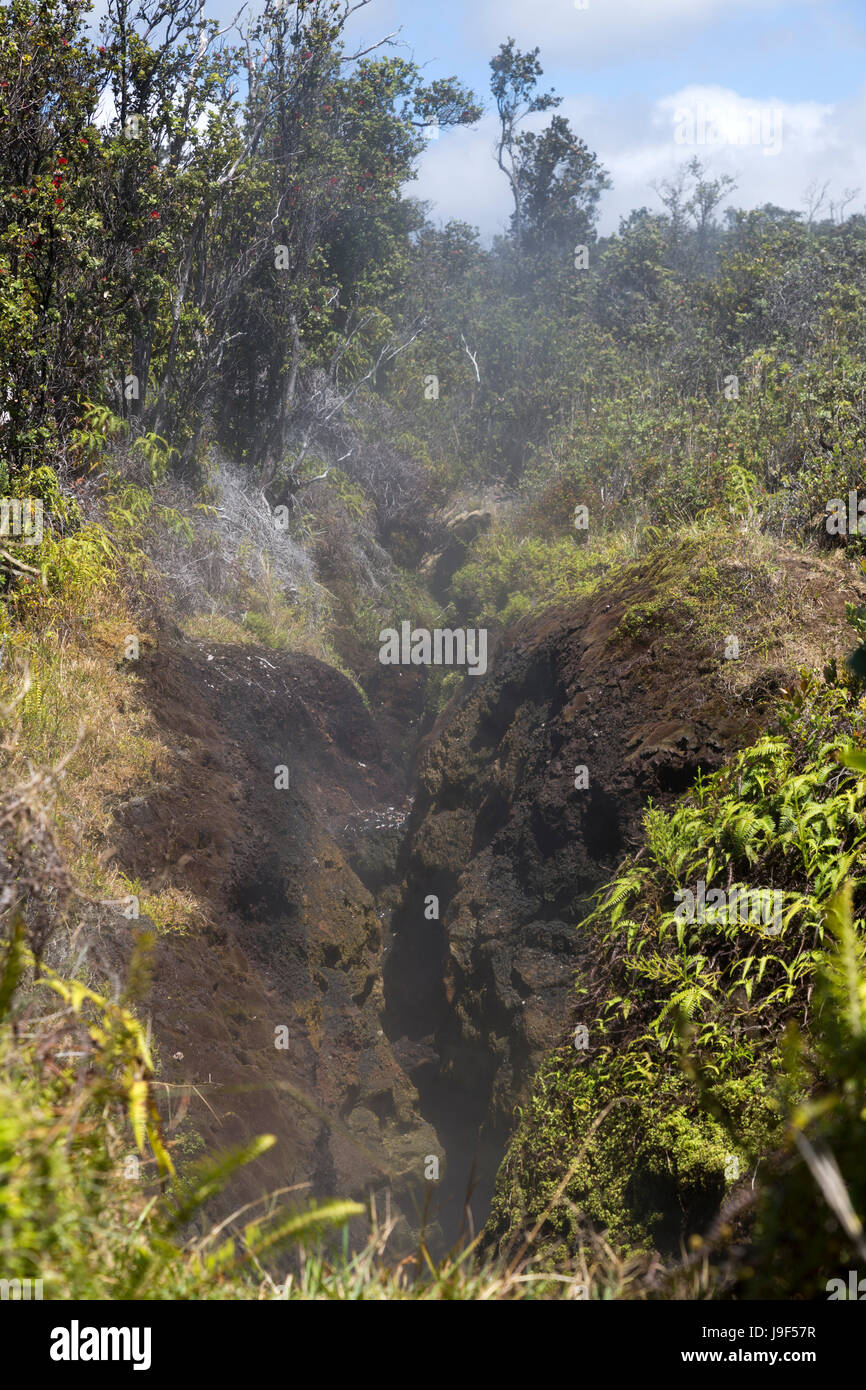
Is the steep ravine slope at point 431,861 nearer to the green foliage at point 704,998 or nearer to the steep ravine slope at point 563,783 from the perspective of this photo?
the steep ravine slope at point 563,783

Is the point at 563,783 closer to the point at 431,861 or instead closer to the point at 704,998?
the point at 431,861

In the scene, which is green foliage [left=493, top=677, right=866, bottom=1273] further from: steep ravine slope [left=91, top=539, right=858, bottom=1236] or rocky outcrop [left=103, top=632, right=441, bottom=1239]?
rocky outcrop [left=103, top=632, right=441, bottom=1239]

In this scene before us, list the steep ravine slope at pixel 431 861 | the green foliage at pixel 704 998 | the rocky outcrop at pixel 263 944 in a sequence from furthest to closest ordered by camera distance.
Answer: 1. the steep ravine slope at pixel 431 861
2. the rocky outcrop at pixel 263 944
3. the green foliage at pixel 704 998

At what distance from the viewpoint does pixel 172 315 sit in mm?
10109

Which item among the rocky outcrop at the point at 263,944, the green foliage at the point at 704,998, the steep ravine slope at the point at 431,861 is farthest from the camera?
the steep ravine slope at the point at 431,861

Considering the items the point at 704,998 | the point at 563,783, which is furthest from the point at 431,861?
the point at 704,998

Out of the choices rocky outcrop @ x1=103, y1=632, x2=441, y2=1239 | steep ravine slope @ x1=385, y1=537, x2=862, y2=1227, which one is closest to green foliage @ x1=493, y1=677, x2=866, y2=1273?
steep ravine slope @ x1=385, y1=537, x2=862, y2=1227

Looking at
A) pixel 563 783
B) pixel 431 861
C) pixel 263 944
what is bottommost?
pixel 263 944

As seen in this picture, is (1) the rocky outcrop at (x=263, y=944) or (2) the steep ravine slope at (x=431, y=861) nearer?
(1) the rocky outcrop at (x=263, y=944)

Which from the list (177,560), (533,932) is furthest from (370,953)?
(177,560)

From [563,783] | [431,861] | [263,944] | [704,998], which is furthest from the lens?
[431,861]

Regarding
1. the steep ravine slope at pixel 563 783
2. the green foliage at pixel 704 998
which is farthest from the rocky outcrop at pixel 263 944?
the green foliage at pixel 704 998

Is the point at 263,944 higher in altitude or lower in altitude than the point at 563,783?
lower
